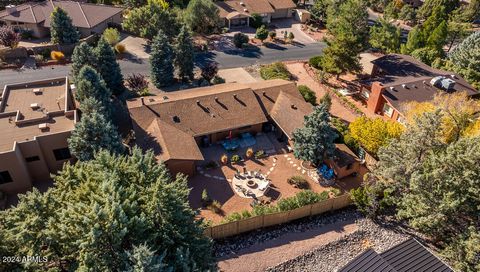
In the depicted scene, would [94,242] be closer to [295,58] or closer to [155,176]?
[155,176]

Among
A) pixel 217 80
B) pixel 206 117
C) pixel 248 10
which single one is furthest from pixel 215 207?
pixel 248 10

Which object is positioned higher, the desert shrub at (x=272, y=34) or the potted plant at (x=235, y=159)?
the desert shrub at (x=272, y=34)

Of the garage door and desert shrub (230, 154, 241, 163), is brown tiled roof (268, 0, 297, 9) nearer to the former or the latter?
the garage door

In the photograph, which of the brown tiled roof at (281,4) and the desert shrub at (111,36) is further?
the brown tiled roof at (281,4)

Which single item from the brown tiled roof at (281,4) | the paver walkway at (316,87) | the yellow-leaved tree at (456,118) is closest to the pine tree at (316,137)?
the yellow-leaved tree at (456,118)

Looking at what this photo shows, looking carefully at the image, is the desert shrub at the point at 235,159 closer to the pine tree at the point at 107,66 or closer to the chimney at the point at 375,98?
the pine tree at the point at 107,66

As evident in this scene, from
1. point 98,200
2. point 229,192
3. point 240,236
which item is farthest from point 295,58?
point 98,200

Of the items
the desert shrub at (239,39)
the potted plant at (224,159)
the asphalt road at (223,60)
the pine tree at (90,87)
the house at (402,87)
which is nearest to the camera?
the potted plant at (224,159)

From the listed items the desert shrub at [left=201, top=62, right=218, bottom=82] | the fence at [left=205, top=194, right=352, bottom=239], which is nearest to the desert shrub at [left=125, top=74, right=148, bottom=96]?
the desert shrub at [left=201, top=62, right=218, bottom=82]
